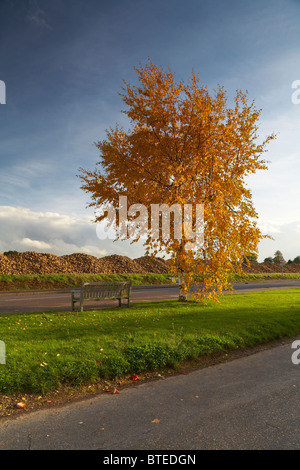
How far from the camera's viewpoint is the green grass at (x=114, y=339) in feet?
17.1

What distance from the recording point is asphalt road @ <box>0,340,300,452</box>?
348 cm

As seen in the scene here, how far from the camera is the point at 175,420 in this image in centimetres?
396

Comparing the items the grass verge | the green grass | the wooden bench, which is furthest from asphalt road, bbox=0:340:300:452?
the grass verge

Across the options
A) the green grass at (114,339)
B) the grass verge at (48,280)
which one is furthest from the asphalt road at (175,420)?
the grass verge at (48,280)

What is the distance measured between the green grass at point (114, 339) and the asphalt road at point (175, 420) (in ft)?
2.43

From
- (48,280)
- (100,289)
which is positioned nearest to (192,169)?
(100,289)

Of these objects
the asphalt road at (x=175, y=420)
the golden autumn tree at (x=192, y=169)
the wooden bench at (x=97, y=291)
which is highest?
the golden autumn tree at (x=192, y=169)

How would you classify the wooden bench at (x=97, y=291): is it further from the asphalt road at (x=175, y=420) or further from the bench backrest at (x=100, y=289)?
the asphalt road at (x=175, y=420)

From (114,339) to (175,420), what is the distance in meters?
3.22

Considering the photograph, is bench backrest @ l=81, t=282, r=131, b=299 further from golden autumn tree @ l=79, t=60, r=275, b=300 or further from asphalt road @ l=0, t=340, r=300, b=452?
asphalt road @ l=0, t=340, r=300, b=452

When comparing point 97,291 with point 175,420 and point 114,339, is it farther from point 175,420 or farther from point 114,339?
point 175,420

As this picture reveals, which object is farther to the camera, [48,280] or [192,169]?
[48,280]
